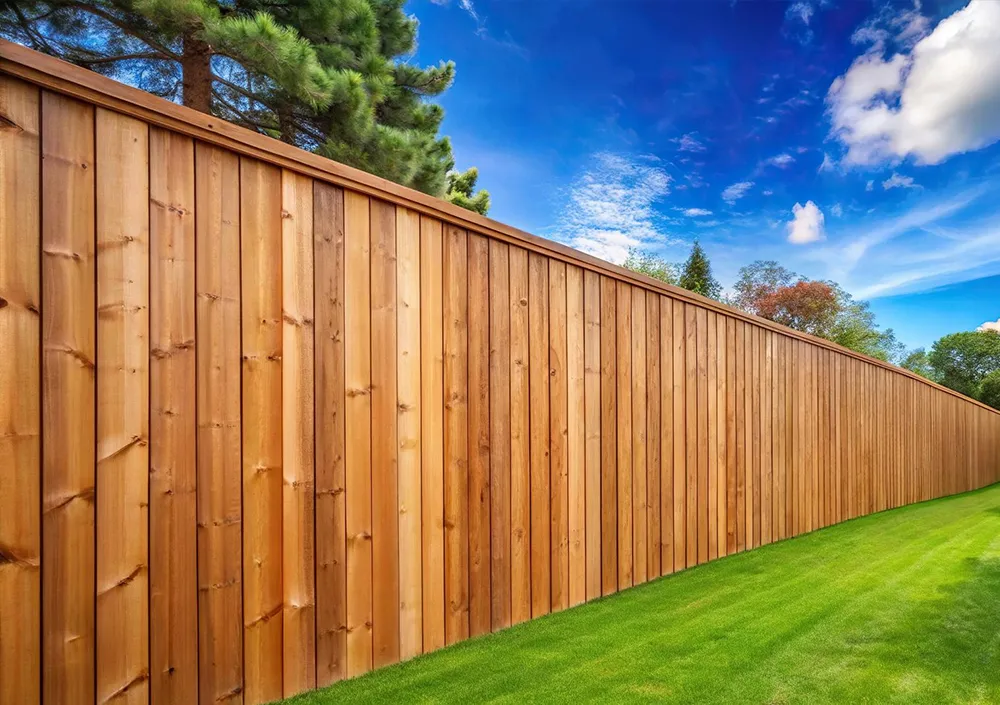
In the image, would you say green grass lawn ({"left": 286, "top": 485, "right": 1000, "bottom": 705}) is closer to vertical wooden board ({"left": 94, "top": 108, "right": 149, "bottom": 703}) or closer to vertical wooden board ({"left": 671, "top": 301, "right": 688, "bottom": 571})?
vertical wooden board ({"left": 671, "top": 301, "right": 688, "bottom": 571})

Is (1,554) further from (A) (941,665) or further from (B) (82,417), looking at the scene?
(A) (941,665)

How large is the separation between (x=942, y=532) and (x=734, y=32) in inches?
398

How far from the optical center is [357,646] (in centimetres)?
198

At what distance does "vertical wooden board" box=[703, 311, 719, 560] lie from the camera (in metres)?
3.88

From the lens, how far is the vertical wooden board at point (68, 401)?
1.37 meters

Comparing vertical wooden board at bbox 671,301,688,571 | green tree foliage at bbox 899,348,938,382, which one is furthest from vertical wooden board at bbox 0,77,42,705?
green tree foliage at bbox 899,348,938,382

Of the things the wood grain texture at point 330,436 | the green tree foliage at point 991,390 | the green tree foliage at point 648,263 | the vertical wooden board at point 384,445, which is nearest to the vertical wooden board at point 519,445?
the vertical wooden board at point 384,445

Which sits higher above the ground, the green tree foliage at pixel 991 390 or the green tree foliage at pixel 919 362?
the green tree foliage at pixel 919 362

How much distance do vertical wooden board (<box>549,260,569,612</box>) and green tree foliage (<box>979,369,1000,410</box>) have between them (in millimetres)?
24281

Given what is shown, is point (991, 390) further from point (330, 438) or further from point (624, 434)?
point (330, 438)

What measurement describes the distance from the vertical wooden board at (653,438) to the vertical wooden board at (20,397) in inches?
114

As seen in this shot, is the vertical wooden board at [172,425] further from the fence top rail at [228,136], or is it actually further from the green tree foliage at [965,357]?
the green tree foliage at [965,357]

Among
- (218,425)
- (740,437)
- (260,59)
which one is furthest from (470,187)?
(218,425)

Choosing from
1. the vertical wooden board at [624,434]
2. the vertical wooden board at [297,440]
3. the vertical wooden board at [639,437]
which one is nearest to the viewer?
the vertical wooden board at [297,440]
